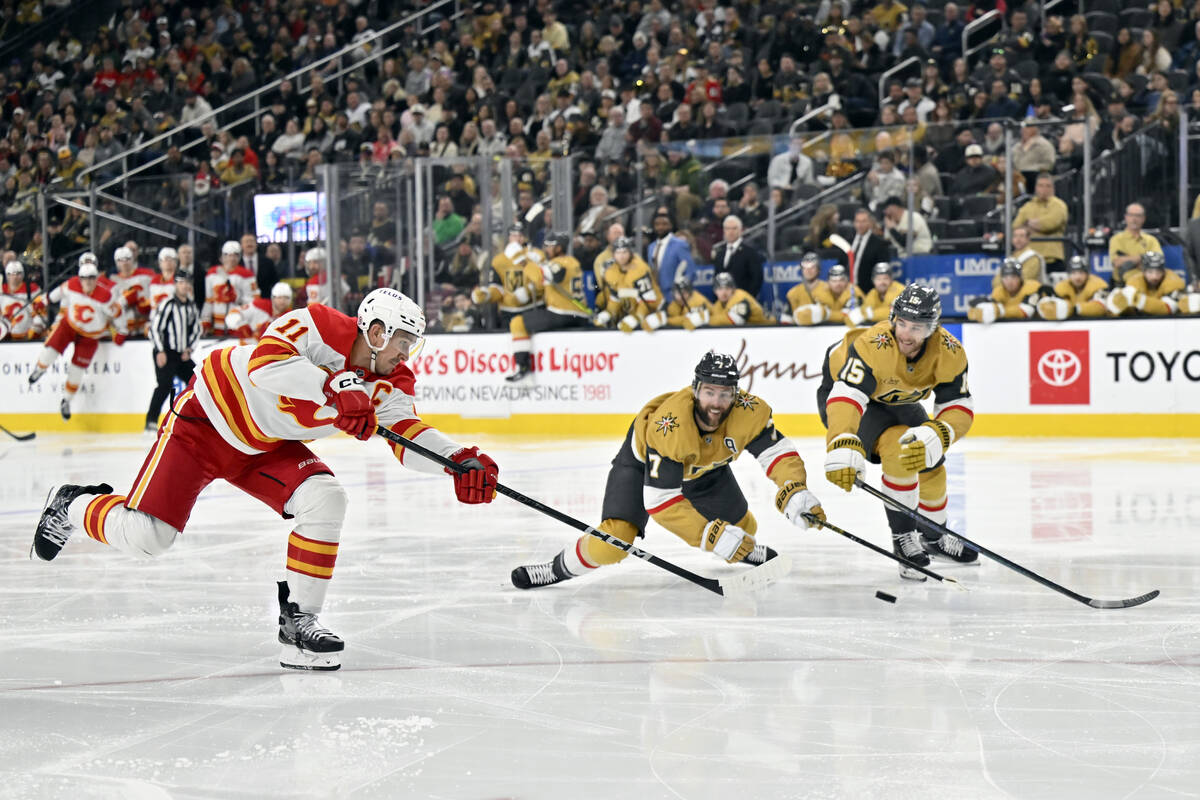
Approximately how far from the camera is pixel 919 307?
5.47 metres

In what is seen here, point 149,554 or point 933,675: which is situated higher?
point 149,554

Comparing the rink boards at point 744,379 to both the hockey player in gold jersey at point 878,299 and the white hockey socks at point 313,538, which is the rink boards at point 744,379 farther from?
the white hockey socks at point 313,538

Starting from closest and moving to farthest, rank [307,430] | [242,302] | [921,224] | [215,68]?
[307,430]
[921,224]
[242,302]
[215,68]

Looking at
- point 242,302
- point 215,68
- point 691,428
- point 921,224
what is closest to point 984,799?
point 691,428

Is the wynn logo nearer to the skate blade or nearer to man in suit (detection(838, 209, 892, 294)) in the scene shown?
man in suit (detection(838, 209, 892, 294))

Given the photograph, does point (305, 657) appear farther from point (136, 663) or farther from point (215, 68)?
point (215, 68)

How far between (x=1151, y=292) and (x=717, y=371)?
7.14m

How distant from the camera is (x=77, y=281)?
561 inches

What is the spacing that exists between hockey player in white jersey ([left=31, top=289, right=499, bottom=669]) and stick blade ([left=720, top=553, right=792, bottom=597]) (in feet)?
3.69

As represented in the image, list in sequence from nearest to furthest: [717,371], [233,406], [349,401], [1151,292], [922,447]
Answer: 1. [349,401]
2. [233,406]
3. [717,371]
4. [922,447]
5. [1151,292]

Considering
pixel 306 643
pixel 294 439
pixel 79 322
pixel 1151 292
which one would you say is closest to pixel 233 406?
pixel 294 439

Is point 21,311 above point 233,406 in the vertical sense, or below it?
above

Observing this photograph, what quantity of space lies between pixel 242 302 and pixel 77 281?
1585 mm

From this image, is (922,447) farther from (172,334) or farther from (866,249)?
(172,334)
